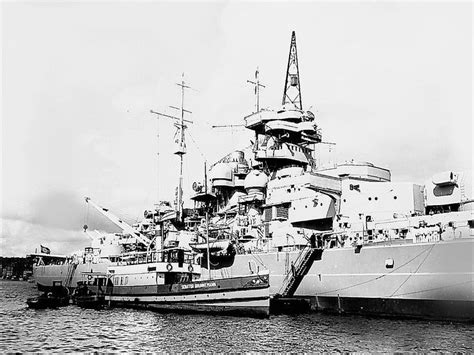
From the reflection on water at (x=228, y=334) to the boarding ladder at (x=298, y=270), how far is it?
3363 mm

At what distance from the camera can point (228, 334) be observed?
919 inches

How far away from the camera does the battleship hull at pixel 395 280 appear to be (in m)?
26.2

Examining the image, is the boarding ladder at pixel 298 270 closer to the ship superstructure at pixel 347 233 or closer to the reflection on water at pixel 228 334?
the ship superstructure at pixel 347 233

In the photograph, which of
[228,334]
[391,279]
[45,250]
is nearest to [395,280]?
[391,279]

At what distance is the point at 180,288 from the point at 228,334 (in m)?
9.58

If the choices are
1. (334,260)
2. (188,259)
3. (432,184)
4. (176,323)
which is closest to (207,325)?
(176,323)

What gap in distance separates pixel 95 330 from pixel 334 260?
14080 millimetres

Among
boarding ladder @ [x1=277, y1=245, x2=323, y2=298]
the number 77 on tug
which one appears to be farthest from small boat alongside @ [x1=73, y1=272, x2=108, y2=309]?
boarding ladder @ [x1=277, y1=245, x2=323, y2=298]

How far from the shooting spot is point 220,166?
47812 mm

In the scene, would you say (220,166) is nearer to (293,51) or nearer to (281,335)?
(293,51)

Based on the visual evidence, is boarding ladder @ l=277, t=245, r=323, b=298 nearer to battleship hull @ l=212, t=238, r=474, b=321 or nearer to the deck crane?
battleship hull @ l=212, t=238, r=474, b=321

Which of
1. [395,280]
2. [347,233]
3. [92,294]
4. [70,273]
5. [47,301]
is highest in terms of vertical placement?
[347,233]

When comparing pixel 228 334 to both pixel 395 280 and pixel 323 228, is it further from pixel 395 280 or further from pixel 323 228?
pixel 323 228

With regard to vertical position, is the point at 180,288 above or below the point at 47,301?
above
